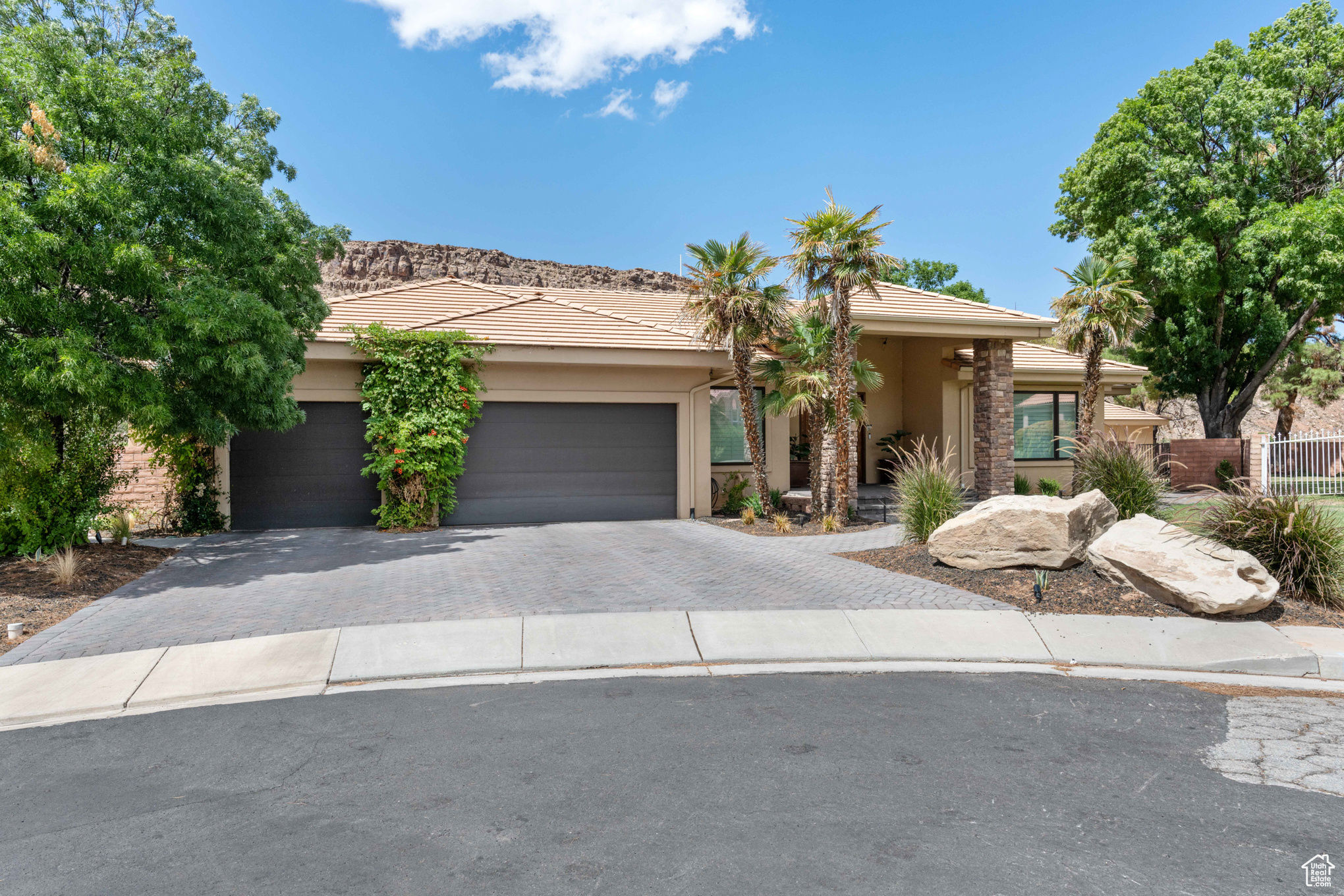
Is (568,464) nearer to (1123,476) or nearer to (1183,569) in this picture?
(1123,476)

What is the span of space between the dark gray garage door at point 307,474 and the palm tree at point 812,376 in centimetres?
785

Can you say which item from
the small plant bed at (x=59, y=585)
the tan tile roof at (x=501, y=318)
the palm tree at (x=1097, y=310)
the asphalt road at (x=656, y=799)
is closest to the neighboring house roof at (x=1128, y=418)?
the palm tree at (x=1097, y=310)

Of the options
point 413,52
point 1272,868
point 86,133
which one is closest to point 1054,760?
point 1272,868

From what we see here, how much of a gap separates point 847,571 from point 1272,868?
6.41 metres

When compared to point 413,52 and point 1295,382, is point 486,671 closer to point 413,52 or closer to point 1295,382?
point 413,52

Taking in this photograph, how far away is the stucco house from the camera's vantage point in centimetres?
1399

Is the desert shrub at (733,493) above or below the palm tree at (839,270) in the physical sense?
below

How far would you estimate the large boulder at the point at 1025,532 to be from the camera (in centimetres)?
862

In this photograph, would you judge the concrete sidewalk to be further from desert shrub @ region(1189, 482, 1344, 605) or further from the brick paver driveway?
desert shrub @ region(1189, 482, 1344, 605)

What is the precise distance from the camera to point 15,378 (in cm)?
830

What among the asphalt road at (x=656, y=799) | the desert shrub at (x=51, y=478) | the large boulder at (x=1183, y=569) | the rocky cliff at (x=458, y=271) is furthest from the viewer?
the rocky cliff at (x=458, y=271)

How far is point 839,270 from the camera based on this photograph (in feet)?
43.9

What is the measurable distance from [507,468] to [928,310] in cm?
959

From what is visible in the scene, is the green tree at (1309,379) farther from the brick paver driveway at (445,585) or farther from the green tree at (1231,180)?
the brick paver driveway at (445,585)
